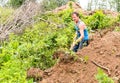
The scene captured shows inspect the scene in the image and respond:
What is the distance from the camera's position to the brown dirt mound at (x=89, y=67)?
8.20m

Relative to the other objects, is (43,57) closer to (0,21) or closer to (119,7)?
(0,21)

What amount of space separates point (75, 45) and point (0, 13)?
20.1 ft

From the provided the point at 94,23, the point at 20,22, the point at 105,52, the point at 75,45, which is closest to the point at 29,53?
the point at 75,45

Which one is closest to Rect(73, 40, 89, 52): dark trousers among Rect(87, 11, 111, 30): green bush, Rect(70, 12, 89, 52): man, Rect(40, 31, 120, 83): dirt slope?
Rect(70, 12, 89, 52): man

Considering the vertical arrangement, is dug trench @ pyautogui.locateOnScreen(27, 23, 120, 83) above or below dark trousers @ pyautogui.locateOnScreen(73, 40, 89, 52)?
below

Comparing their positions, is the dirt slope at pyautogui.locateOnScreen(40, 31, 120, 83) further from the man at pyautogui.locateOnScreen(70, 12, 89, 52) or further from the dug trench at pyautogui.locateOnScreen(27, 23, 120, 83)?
the man at pyautogui.locateOnScreen(70, 12, 89, 52)

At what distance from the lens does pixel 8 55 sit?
9703 mm

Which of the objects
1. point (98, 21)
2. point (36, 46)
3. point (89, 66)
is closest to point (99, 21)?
point (98, 21)

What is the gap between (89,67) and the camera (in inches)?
339

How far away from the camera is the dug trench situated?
8.21 meters

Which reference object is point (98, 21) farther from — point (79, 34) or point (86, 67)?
point (86, 67)

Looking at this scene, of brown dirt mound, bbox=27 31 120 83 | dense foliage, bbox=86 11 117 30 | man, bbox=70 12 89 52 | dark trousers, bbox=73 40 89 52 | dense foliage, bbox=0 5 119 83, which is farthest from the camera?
dense foliage, bbox=86 11 117 30

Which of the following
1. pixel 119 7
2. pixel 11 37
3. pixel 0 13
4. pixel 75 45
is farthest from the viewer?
pixel 119 7

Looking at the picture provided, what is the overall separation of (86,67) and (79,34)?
58.7 inches
